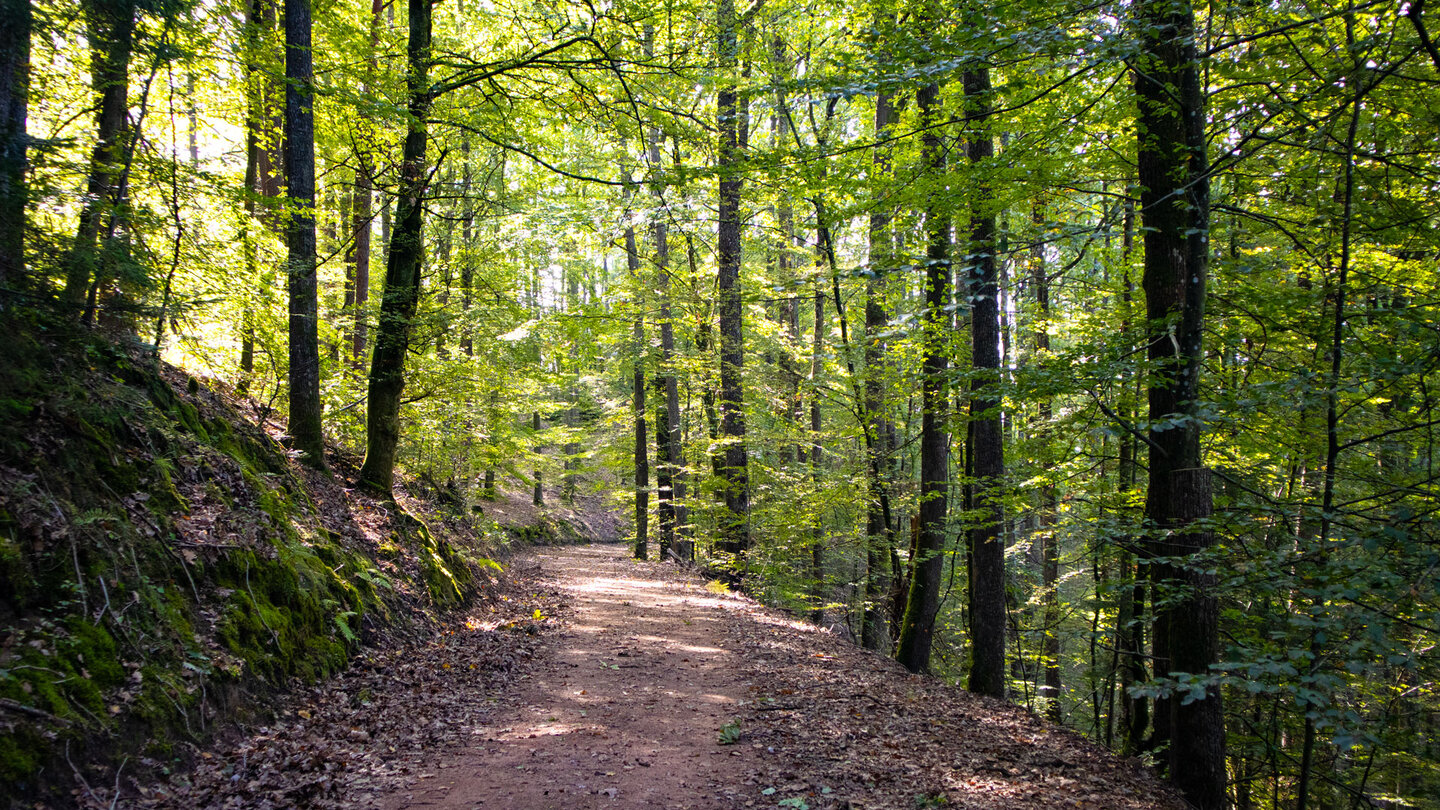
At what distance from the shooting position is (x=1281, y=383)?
13.2 ft

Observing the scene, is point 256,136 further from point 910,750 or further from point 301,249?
point 910,750

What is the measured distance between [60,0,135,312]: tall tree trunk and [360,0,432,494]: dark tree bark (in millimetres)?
3649

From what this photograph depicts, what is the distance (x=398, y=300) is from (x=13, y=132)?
5219mm

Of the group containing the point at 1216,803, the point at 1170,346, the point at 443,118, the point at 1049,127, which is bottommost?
the point at 1216,803

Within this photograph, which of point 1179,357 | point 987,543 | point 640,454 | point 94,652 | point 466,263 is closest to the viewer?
point 94,652

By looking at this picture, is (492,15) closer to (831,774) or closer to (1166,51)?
(1166,51)

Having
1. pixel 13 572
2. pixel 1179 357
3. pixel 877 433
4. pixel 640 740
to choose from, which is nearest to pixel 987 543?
pixel 877 433

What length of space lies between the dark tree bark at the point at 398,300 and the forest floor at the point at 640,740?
2.97 meters

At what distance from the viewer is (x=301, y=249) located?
28.8ft

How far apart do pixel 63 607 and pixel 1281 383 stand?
762 centimetres

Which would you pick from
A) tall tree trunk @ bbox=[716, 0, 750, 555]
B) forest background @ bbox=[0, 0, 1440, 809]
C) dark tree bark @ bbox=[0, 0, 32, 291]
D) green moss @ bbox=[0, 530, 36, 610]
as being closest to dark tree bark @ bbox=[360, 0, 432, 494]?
forest background @ bbox=[0, 0, 1440, 809]

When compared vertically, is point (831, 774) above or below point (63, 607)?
below

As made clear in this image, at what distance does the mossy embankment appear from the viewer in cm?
392

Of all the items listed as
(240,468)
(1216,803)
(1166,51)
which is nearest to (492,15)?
(240,468)
